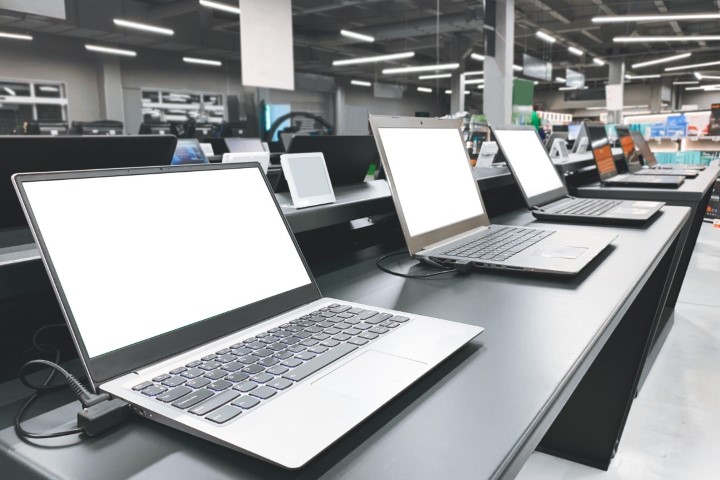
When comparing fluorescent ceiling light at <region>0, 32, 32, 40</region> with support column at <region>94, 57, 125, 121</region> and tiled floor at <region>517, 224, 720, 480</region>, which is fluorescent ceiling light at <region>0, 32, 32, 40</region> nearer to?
support column at <region>94, 57, 125, 121</region>

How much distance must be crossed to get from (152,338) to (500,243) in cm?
84

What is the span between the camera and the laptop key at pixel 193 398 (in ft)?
1.60

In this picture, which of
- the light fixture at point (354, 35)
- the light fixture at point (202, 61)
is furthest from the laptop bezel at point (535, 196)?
the light fixture at point (202, 61)

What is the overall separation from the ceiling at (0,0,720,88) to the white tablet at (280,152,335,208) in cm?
654

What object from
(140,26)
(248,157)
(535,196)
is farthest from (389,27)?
(248,157)

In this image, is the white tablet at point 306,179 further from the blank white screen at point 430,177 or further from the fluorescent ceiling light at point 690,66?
the fluorescent ceiling light at point 690,66

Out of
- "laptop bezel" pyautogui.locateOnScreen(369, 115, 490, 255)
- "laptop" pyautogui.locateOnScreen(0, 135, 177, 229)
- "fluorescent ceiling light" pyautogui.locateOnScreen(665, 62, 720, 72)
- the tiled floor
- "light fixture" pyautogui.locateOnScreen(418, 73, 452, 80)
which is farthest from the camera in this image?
"fluorescent ceiling light" pyautogui.locateOnScreen(665, 62, 720, 72)

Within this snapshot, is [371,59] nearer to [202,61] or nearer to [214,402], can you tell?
[202,61]

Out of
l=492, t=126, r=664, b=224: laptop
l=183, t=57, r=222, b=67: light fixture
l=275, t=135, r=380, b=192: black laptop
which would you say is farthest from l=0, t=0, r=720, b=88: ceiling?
l=275, t=135, r=380, b=192: black laptop

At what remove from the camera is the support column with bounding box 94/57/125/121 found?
32.9 ft

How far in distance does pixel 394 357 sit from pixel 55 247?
0.37m

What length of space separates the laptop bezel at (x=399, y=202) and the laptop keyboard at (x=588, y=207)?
42cm

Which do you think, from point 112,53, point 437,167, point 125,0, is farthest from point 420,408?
point 112,53

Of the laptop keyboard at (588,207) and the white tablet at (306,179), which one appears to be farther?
the laptop keyboard at (588,207)
